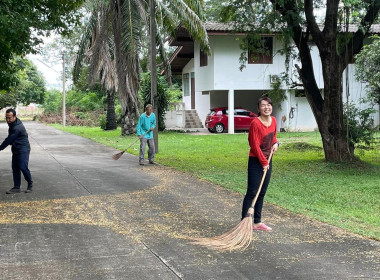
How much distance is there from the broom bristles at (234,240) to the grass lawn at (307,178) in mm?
1642

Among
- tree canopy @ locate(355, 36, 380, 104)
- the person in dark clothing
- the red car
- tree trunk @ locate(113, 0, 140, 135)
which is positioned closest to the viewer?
the person in dark clothing

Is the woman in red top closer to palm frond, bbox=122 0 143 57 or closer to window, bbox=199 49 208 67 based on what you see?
palm frond, bbox=122 0 143 57

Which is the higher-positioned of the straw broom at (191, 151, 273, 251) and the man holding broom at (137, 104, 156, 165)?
the man holding broom at (137, 104, 156, 165)

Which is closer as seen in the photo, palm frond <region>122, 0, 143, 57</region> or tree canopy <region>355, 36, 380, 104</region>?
palm frond <region>122, 0, 143, 57</region>

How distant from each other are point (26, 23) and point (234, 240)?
6441 mm

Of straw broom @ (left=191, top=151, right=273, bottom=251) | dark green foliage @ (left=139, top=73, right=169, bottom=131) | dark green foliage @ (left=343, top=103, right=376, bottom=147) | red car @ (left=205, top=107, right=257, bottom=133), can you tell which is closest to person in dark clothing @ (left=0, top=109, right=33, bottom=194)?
straw broom @ (left=191, top=151, right=273, bottom=251)

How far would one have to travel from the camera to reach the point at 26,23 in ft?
33.4

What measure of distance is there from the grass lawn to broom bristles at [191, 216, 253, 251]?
64.6 inches

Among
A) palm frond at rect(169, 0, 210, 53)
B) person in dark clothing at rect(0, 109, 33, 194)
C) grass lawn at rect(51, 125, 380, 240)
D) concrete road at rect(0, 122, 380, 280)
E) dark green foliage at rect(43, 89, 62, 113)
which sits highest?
palm frond at rect(169, 0, 210, 53)

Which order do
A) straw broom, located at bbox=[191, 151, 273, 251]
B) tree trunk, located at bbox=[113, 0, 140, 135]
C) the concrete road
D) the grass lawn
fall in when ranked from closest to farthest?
the concrete road < straw broom, located at bbox=[191, 151, 273, 251] < the grass lawn < tree trunk, located at bbox=[113, 0, 140, 135]

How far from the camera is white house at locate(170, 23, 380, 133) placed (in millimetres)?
29094

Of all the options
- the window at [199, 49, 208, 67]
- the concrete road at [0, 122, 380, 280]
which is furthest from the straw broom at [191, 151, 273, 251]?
the window at [199, 49, 208, 67]

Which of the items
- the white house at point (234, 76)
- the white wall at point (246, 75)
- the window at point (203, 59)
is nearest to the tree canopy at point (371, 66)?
the white house at point (234, 76)

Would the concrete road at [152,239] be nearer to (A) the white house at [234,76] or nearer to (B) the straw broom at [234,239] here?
(B) the straw broom at [234,239]
